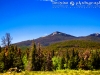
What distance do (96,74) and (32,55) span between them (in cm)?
6687

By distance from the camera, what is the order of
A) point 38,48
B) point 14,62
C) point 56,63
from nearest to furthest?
point 14,62 < point 38,48 < point 56,63

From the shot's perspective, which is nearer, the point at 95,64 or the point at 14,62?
the point at 14,62

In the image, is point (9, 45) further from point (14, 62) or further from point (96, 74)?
point (96, 74)

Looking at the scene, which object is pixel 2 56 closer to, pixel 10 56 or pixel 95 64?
pixel 10 56

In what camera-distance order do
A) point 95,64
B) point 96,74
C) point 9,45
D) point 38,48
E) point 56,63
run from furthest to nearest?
point 56,63
point 95,64
point 38,48
point 9,45
point 96,74

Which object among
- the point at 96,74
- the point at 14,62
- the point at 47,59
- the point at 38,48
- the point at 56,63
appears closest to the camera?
the point at 96,74

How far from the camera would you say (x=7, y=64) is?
73000mm

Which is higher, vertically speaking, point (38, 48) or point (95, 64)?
point (38, 48)

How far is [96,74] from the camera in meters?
17.4

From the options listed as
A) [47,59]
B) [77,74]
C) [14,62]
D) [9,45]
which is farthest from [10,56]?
[77,74]

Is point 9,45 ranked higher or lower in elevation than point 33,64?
higher

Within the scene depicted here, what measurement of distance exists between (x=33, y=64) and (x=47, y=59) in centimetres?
1360

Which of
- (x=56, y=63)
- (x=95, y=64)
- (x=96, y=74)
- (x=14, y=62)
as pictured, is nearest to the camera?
(x=96, y=74)

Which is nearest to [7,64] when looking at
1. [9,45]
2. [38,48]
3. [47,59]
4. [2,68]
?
[2,68]
